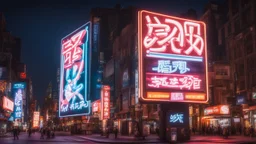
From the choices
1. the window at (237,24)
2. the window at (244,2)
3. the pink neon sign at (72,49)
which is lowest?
the pink neon sign at (72,49)

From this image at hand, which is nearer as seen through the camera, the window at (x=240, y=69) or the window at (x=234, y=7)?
the window at (x=240, y=69)

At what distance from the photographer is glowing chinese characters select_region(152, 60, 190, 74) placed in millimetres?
35781

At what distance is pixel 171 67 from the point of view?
36375mm

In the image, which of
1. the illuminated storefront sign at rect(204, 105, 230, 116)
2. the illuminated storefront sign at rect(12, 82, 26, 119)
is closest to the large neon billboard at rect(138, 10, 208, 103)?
the illuminated storefront sign at rect(204, 105, 230, 116)

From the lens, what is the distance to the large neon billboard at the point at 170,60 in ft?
116

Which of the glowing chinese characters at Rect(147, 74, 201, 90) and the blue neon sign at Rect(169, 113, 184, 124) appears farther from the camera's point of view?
the blue neon sign at Rect(169, 113, 184, 124)

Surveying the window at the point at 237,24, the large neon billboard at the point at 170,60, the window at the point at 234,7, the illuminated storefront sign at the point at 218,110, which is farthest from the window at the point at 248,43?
the large neon billboard at the point at 170,60

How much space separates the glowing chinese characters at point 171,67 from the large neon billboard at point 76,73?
19.3 metres

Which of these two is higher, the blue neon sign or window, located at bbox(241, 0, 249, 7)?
window, located at bbox(241, 0, 249, 7)

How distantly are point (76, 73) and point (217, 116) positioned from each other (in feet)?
87.1

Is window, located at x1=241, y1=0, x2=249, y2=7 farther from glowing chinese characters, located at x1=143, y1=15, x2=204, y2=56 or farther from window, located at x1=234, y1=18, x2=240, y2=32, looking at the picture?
glowing chinese characters, located at x1=143, y1=15, x2=204, y2=56

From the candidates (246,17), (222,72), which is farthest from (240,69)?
(246,17)

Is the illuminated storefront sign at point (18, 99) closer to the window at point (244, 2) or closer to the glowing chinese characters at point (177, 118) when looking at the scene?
the window at point (244, 2)

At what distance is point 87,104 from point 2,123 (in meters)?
27.8
